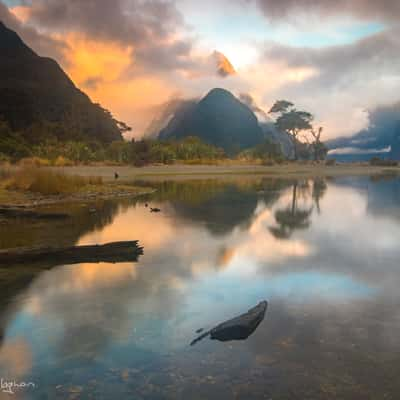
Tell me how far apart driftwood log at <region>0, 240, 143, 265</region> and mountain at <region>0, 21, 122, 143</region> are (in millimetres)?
53744

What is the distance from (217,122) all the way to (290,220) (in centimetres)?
12873

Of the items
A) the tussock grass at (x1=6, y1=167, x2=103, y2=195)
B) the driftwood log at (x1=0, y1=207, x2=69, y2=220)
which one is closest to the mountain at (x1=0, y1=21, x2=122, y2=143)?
the tussock grass at (x1=6, y1=167, x2=103, y2=195)

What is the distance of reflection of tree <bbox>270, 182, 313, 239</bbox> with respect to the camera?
12422 mm

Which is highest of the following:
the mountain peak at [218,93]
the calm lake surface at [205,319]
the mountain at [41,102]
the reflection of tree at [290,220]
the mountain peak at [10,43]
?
the mountain peak at [10,43]

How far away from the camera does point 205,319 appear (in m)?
5.62

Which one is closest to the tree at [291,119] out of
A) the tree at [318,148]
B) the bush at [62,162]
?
the tree at [318,148]

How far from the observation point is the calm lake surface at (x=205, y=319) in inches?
160

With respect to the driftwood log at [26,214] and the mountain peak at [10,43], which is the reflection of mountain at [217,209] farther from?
the mountain peak at [10,43]

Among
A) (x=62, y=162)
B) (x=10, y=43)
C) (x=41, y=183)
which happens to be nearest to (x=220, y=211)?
(x=41, y=183)

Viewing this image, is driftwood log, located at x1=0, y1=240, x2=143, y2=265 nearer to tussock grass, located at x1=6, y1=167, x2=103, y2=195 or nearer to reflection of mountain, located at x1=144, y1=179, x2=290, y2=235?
reflection of mountain, located at x1=144, y1=179, x2=290, y2=235

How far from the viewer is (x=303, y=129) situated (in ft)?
271

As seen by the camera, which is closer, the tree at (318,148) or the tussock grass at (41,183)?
the tussock grass at (41,183)

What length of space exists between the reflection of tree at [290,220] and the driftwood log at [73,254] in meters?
4.57

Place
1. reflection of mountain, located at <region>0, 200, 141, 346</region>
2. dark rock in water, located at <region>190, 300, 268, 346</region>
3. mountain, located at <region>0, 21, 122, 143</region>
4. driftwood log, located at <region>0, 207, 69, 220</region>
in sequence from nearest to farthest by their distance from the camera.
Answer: dark rock in water, located at <region>190, 300, 268, 346</region> → reflection of mountain, located at <region>0, 200, 141, 346</region> → driftwood log, located at <region>0, 207, 69, 220</region> → mountain, located at <region>0, 21, 122, 143</region>
